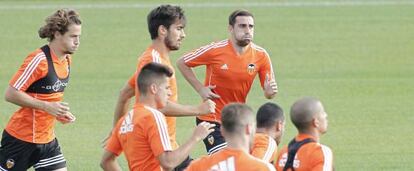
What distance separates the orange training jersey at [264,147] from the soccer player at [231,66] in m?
2.55

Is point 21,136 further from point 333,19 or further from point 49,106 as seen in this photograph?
point 333,19

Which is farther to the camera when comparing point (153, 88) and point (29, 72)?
point (29, 72)

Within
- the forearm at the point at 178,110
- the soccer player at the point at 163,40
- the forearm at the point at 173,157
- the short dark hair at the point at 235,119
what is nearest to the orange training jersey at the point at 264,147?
the forearm at the point at 178,110

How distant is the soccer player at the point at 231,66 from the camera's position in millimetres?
14750

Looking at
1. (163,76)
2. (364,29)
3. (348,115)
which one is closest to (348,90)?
(348,115)

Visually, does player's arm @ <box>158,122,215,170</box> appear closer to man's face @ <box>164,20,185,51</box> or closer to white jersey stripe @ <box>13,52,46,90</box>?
man's face @ <box>164,20,185,51</box>

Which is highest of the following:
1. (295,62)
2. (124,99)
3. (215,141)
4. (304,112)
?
(304,112)

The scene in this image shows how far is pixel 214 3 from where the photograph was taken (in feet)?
128

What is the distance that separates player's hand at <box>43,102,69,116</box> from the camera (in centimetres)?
1289

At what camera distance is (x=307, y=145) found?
1089 centimetres

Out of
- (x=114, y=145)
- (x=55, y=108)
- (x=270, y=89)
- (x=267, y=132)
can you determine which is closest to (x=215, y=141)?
(x=270, y=89)

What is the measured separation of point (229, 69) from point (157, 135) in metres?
4.14

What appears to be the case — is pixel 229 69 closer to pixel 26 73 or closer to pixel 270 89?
pixel 270 89

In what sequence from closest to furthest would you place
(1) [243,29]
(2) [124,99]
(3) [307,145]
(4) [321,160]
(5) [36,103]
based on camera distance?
(4) [321,160] → (3) [307,145] → (2) [124,99] → (5) [36,103] → (1) [243,29]
